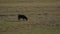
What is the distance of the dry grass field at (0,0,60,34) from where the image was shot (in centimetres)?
79

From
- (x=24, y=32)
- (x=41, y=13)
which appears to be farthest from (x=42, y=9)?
(x=24, y=32)

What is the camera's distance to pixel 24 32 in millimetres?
813

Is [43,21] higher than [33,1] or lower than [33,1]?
lower

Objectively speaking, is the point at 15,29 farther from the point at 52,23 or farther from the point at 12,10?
the point at 52,23

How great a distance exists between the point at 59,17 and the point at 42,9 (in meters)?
0.10

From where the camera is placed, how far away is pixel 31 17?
80 cm

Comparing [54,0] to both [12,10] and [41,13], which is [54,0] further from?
[12,10]

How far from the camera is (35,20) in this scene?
2.64 ft

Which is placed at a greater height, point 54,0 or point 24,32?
point 54,0

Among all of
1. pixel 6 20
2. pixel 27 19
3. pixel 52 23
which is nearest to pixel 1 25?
pixel 6 20

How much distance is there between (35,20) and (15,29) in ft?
0.40

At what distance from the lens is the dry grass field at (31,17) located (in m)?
0.79

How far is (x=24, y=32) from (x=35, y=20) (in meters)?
0.09

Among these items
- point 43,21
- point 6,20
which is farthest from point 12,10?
point 43,21
